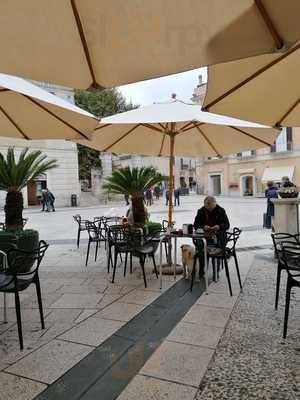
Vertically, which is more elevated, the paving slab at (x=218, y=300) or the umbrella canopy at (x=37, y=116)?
the umbrella canopy at (x=37, y=116)

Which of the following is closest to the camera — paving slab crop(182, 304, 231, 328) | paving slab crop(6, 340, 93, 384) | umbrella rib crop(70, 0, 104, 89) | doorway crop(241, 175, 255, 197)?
umbrella rib crop(70, 0, 104, 89)

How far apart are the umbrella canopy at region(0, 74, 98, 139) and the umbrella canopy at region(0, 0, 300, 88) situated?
1422mm

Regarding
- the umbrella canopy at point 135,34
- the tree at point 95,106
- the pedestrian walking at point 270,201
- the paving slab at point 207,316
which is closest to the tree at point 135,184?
the paving slab at point 207,316

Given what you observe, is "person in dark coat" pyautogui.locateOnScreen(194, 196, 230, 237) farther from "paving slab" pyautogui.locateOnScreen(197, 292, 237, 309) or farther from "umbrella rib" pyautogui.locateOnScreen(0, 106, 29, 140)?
"umbrella rib" pyautogui.locateOnScreen(0, 106, 29, 140)

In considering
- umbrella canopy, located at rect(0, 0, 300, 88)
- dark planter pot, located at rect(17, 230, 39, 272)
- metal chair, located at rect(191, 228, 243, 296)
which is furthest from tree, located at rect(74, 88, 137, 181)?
umbrella canopy, located at rect(0, 0, 300, 88)

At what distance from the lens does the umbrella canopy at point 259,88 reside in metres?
2.97

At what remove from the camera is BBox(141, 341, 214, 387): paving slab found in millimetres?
2576

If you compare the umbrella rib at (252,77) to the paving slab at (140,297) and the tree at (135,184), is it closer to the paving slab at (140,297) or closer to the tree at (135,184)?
the paving slab at (140,297)

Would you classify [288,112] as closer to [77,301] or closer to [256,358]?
[256,358]

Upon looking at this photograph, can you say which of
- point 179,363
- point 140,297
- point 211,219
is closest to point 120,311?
point 140,297

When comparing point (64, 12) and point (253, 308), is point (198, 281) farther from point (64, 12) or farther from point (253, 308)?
point (64, 12)

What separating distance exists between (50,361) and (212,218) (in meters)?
3.31

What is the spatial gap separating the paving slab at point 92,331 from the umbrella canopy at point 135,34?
7.61 feet

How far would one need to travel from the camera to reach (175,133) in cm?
590
